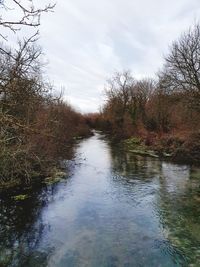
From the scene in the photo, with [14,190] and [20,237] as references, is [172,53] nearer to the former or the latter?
[14,190]

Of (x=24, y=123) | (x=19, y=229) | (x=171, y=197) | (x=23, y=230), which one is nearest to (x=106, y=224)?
(x=23, y=230)

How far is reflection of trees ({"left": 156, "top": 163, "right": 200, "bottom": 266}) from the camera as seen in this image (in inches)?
348

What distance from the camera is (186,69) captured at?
2570cm

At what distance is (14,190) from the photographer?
46.1 ft

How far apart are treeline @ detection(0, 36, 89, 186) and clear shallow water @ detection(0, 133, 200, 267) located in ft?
4.52

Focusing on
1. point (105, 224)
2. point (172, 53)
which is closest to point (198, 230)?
point (105, 224)

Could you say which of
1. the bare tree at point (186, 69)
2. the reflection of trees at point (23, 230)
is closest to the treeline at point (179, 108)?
the bare tree at point (186, 69)

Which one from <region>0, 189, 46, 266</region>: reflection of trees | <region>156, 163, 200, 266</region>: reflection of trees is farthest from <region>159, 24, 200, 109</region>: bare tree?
<region>0, 189, 46, 266</region>: reflection of trees

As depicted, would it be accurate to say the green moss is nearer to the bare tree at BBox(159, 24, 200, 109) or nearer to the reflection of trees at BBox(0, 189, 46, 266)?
the reflection of trees at BBox(0, 189, 46, 266)

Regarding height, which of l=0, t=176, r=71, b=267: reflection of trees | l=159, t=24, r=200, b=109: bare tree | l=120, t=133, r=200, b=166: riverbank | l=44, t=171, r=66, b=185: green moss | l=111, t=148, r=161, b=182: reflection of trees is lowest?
l=0, t=176, r=71, b=267: reflection of trees

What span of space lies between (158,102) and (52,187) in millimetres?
23016

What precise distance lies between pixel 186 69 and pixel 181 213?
16958 mm

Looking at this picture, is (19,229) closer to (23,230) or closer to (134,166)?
(23,230)

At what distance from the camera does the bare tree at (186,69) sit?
25.4m
